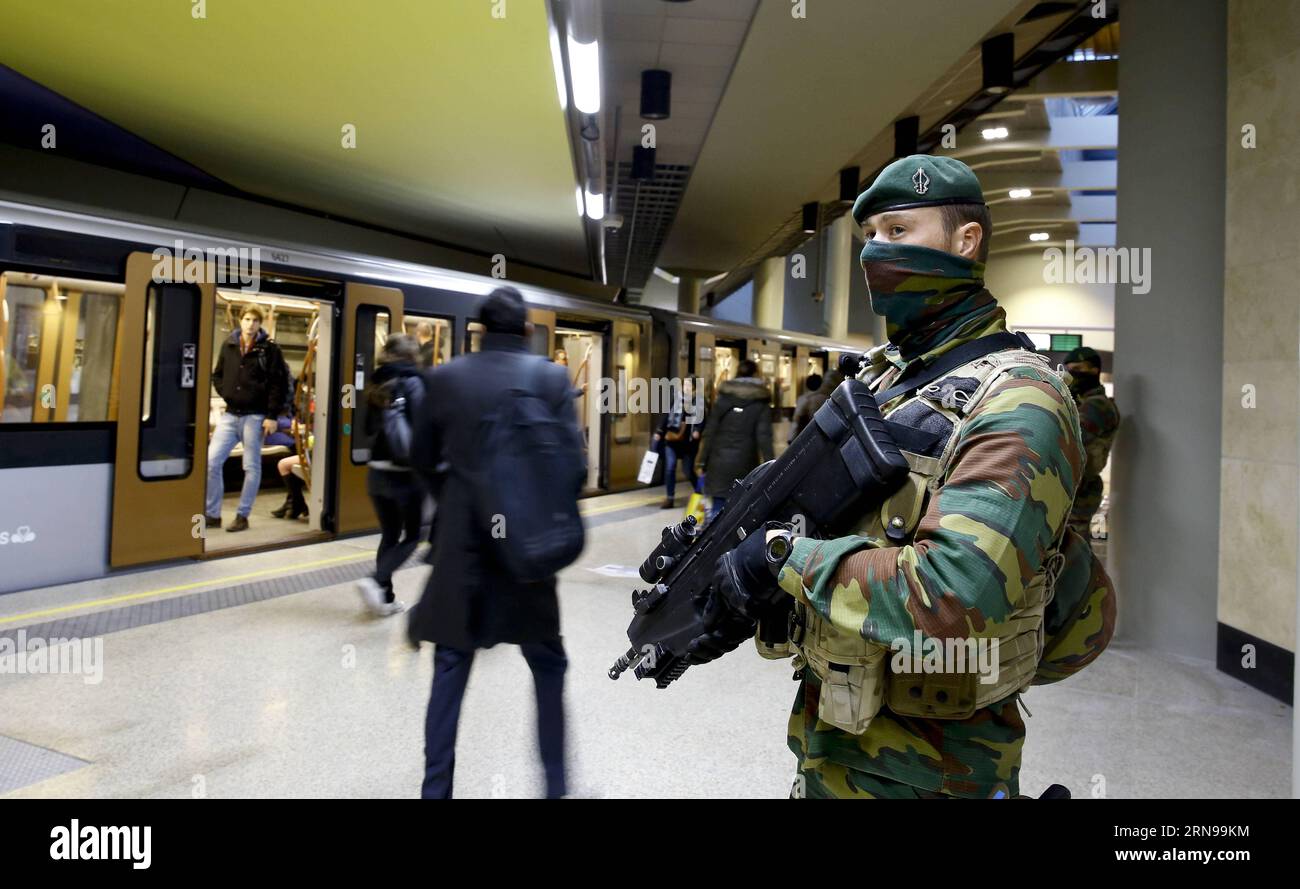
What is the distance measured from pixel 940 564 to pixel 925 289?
20.5 inches

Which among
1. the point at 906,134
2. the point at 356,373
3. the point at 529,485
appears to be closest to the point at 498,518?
the point at 529,485

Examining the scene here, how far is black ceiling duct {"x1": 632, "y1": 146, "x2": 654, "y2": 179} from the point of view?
9.46m

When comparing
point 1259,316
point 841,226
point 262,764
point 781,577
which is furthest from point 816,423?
point 841,226

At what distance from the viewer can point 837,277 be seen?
1847cm

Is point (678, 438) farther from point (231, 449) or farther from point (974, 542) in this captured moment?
point (974, 542)

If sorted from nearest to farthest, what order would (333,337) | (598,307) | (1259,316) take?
1. (1259,316)
2. (333,337)
3. (598,307)

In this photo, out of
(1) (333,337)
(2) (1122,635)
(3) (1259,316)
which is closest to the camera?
(3) (1259,316)

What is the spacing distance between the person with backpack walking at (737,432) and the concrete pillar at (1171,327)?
225 centimetres

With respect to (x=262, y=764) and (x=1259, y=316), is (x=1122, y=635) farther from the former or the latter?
(x=262, y=764)

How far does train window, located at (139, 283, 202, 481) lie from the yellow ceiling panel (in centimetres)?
146

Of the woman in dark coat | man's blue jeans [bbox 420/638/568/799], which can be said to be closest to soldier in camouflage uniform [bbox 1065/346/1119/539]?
man's blue jeans [bbox 420/638/568/799]

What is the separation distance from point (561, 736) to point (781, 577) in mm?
1700

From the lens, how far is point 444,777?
2.52 meters

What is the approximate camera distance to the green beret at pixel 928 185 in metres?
1.37
